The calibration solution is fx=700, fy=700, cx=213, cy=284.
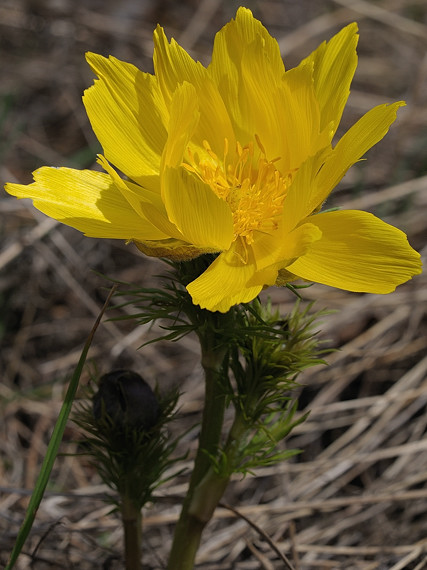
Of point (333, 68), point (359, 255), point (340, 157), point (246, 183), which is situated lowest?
point (359, 255)

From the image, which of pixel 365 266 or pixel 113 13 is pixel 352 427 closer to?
pixel 365 266

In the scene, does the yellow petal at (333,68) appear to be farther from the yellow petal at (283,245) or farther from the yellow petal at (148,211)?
the yellow petal at (148,211)

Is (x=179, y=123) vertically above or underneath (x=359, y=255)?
above

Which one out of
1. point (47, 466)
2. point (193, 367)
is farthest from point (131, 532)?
point (193, 367)

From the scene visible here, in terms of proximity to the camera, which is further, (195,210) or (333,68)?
(333,68)

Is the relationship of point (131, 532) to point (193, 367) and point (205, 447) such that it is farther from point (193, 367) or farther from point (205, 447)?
point (193, 367)

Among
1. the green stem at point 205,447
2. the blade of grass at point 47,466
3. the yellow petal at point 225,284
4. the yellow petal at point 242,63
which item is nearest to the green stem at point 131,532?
the green stem at point 205,447

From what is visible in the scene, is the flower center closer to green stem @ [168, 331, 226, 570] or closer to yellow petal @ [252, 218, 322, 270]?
yellow petal @ [252, 218, 322, 270]
